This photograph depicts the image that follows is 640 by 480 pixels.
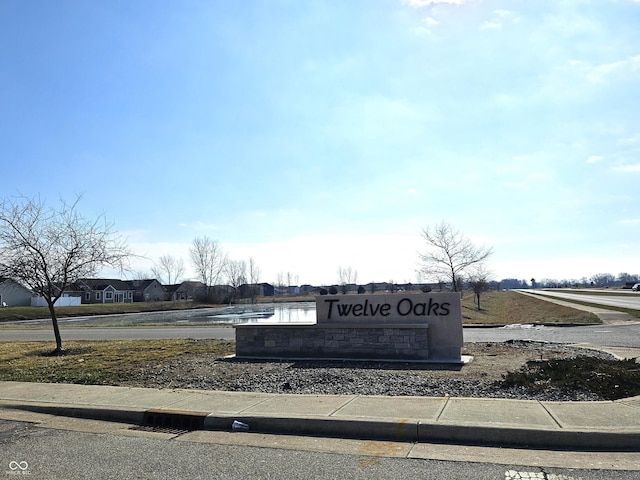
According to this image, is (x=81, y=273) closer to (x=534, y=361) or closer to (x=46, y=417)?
(x=46, y=417)

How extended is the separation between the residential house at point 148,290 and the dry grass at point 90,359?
8021 centimetres

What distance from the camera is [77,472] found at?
5027mm

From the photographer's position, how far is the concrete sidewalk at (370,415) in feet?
18.2

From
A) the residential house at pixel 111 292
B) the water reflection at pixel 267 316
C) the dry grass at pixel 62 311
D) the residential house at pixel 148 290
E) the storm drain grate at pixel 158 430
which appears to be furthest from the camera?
the residential house at pixel 148 290

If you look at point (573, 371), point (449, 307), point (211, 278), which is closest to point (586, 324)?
point (449, 307)

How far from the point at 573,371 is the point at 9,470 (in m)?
8.09

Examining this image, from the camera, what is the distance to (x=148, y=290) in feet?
322

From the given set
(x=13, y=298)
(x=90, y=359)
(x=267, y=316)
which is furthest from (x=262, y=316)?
(x=13, y=298)

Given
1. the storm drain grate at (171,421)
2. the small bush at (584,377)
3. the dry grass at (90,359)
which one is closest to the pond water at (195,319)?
the dry grass at (90,359)

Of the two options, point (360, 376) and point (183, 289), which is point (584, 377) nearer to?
point (360, 376)

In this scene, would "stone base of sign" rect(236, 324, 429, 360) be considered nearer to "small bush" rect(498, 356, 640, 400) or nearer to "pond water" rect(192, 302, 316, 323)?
"small bush" rect(498, 356, 640, 400)

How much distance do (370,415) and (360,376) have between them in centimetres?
307

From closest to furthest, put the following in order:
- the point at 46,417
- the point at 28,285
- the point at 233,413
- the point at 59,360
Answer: the point at 233,413
the point at 46,417
the point at 59,360
the point at 28,285

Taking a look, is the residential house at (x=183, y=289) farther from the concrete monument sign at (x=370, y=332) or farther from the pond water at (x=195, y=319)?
the concrete monument sign at (x=370, y=332)
